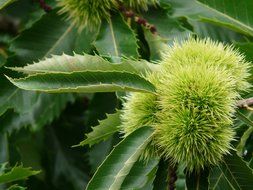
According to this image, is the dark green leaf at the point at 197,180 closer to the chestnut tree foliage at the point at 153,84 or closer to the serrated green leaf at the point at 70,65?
the chestnut tree foliage at the point at 153,84

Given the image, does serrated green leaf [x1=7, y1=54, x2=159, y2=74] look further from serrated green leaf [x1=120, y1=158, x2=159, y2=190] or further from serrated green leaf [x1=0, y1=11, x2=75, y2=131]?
serrated green leaf [x1=0, y1=11, x2=75, y2=131]

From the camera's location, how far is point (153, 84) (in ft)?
5.54

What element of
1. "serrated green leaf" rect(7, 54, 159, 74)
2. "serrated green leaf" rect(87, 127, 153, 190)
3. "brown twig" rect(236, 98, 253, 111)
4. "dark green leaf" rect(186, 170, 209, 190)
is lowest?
"dark green leaf" rect(186, 170, 209, 190)

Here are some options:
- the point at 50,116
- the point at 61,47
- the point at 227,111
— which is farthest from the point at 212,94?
the point at 50,116

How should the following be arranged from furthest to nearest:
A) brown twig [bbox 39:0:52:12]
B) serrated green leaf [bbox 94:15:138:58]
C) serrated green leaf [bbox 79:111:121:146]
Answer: brown twig [bbox 39:0:52:12] < serrated green leaf [bbox 94:15:138:58] < serrated green leaf [bbox 79:111:121:146]

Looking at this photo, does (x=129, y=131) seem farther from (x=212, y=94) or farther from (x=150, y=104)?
(x=212, y=94)

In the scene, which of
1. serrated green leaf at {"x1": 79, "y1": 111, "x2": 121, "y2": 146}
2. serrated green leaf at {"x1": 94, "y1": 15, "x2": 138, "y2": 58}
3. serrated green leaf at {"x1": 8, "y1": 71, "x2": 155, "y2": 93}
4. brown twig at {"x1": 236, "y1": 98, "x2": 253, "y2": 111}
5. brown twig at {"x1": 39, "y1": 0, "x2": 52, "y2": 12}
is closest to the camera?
serrated green leaf at {"x1": 8, "y1": 71, "x2": 155, "y2": 93}

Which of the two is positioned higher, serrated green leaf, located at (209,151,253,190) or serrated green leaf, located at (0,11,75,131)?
serrated green leaf, located at (0,11,75,131)

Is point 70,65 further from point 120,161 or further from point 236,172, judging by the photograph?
point 236,172

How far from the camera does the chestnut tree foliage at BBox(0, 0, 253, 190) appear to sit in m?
1.63

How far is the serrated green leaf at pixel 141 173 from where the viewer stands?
180 cm

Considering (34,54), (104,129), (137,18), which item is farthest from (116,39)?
(104,129)

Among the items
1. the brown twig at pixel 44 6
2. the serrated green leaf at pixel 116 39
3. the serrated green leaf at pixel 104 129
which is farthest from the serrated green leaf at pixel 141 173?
the brown twig at pixel 44 6

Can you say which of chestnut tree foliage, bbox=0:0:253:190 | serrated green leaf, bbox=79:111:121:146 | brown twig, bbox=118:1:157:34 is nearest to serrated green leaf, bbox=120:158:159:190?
chestnut tree foliage, bbox=0:0:253:190
